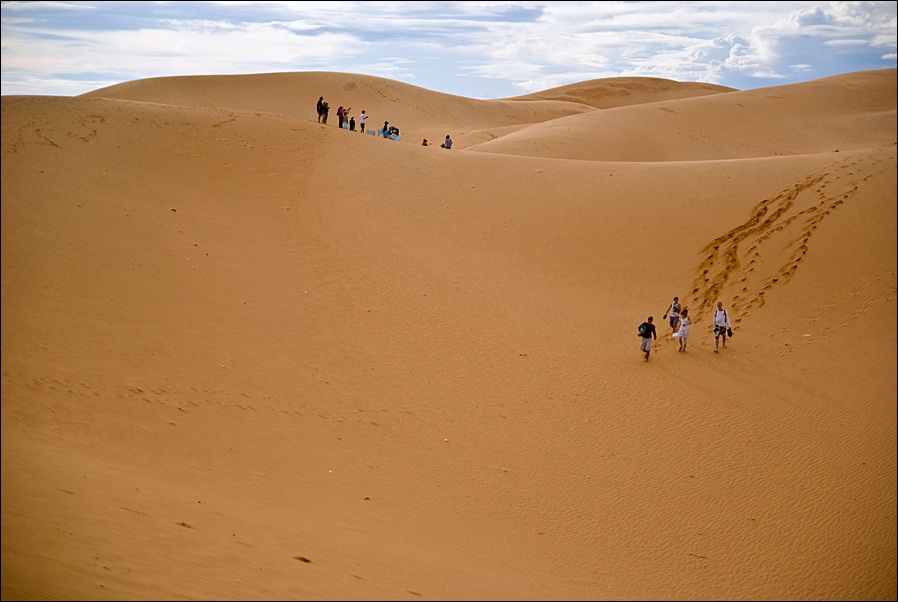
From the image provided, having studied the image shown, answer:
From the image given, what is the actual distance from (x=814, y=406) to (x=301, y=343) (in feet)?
31.3

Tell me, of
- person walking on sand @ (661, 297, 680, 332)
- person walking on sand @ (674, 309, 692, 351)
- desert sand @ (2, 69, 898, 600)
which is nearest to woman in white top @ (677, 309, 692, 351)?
person walking on sand @ (674, 309, 692, 351)

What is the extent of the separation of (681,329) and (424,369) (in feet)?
18.0

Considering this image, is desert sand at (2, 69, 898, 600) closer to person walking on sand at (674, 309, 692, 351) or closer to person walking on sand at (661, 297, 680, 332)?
person walking on sand at (674, 309, 692, 351)

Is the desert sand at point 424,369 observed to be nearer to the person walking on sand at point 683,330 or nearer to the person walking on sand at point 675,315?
the person walking on sand at point 683,330

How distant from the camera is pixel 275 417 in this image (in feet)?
39.2

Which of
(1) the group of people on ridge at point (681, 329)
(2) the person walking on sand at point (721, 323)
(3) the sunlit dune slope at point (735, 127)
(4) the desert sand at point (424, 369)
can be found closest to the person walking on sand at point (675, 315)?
(1) the group of people on ridge at point (681, 329)

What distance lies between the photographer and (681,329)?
1552cm

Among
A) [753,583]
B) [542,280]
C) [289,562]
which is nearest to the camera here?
[289,562]

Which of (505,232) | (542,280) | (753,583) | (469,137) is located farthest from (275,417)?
(469,137)

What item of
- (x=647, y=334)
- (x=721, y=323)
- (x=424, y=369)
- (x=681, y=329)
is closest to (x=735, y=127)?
(x=721, y=323)

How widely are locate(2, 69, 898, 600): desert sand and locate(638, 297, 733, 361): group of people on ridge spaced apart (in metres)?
0.28

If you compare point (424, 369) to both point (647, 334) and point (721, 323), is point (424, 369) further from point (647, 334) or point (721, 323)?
point (721, 323)

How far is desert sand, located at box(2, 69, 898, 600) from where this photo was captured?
838 centimetres

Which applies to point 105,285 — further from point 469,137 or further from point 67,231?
point 469,137
